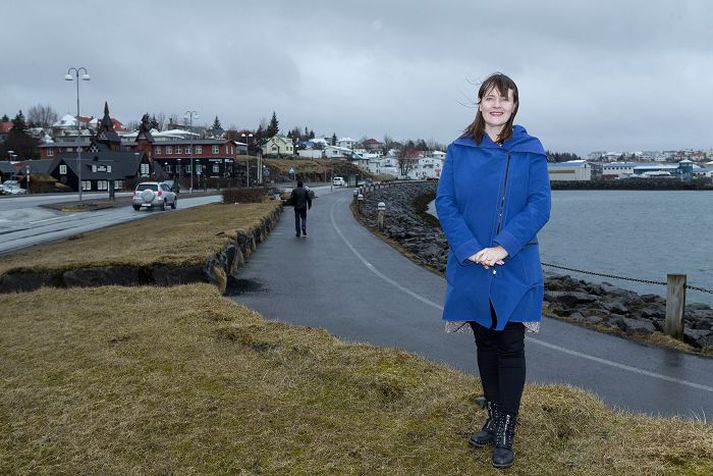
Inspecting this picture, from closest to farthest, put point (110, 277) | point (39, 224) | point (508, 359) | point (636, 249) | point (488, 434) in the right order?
point (508, 359) < point (488, 434) < point (110, 277) < point (39, 224) < point (636, 249)

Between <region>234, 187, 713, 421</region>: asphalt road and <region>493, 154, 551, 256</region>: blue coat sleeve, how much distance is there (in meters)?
2.72

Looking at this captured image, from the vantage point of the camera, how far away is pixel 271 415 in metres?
4.42

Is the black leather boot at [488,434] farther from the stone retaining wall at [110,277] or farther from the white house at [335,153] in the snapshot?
the white house at [335,153]

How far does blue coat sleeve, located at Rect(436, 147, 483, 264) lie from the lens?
141 inches

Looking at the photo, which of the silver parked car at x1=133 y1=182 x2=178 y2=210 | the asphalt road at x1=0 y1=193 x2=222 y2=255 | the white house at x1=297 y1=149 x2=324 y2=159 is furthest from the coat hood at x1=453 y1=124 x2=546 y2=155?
the white house at x1=297 y1=149 x2=324 y2=159

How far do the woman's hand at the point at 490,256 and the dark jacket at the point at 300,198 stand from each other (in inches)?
694

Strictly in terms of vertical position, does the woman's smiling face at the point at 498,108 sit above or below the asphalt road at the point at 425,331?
above

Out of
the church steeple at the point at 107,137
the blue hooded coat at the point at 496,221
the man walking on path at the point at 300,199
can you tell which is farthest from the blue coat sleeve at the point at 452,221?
the church steeple at the point at 107,137

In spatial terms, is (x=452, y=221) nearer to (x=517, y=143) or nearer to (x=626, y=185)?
(x=517, y=143)

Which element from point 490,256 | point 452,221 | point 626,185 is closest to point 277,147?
point 626,185

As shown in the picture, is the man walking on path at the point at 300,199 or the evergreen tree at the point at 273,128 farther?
the evergreen tree at the point at 273,128

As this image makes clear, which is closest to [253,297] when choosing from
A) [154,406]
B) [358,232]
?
[154,406]

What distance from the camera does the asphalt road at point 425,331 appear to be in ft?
20.4

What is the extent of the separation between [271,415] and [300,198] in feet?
55.8
